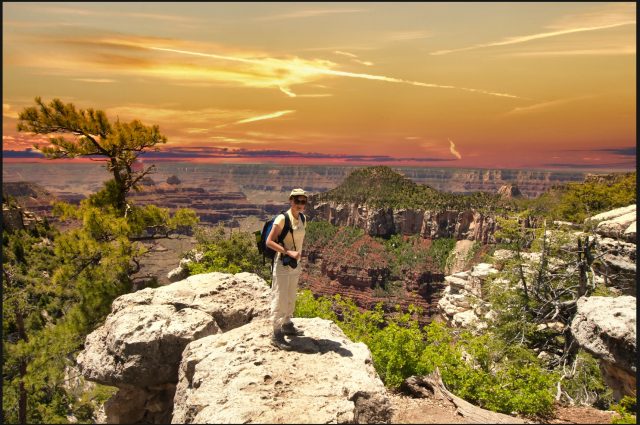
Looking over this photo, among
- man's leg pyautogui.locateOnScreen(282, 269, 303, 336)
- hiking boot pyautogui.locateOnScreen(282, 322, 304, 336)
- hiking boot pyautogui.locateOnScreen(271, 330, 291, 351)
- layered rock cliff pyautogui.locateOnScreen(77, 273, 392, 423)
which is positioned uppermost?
man's leg pyautogui.locateOnScreen(282, 269, 303, 336)

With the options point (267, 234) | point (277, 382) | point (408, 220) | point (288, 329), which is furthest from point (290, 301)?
point (408, 220)

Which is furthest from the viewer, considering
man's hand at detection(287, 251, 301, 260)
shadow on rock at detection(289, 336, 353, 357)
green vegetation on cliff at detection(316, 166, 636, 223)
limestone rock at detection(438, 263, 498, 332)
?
green vegetation on cliff at detection(316, 166, 636, 223)

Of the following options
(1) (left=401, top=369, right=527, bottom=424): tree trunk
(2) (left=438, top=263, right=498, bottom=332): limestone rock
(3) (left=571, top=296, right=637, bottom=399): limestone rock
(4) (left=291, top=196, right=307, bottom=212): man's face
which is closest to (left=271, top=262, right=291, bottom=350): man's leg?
(4) (left=291, top=196, right=307, bottom=212): man's face

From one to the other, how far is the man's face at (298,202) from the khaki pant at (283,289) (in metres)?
1.06

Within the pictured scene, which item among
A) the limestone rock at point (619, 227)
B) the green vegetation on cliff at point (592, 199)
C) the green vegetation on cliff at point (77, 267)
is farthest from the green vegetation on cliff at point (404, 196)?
the green vegetation on cliff at point (77, 267)

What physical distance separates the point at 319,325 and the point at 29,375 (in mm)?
13262

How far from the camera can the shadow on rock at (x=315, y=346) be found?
8.28m

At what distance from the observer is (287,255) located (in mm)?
7832

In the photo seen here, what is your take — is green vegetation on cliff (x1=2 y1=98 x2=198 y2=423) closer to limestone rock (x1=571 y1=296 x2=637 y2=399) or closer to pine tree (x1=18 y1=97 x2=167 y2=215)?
pine tree (x1=18 y1=97 x2=167 y2=215)

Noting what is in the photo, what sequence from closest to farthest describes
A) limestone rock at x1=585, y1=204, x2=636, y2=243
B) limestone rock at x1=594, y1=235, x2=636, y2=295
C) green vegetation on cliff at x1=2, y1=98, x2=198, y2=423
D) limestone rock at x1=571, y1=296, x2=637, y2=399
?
1. limestone rock at x1=571, y1=296, x2=637, y2=399
2. green vegetation on cliff at x1=2, y1=98, x2=198, y2=423
3. limestone rock at x1=594, y1=235, x2=636, y2=295
4. limestone rock at x1=585, y1=204, x2=636, y2=243

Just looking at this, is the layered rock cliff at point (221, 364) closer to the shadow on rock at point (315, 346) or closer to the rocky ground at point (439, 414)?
the shadow on rock at point (315, 346)

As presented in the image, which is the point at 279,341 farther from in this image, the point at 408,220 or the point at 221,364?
the point at 408,220

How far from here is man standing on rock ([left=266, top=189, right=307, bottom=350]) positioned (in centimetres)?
780

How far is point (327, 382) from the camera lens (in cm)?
728
